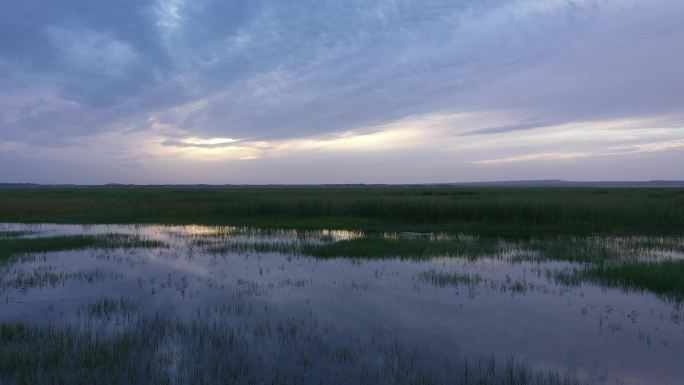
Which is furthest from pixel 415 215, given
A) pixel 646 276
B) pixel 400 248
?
pixel 646 276

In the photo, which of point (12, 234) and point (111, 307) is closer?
point (111, 307)

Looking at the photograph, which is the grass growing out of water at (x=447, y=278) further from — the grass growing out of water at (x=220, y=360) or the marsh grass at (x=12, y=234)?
the marsh grass at (x=12, y=234)

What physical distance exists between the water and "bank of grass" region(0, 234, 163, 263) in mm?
1738

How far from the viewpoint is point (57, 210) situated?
32688 mm

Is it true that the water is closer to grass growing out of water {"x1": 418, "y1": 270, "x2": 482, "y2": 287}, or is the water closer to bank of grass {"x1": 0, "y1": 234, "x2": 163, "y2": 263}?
grass growing out of water {"x1": 418, "y1": 270, "x2": 482, "y2": 287}

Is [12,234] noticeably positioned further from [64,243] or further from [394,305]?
[394,305]

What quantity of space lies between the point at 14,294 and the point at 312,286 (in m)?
6.98

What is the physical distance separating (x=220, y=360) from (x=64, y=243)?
586 inches

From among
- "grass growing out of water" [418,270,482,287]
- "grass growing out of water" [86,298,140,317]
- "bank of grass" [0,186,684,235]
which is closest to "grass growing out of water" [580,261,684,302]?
"grass growing out of water" [418,270,482,287]

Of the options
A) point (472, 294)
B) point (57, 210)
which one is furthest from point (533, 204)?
Result: point (57, 210)

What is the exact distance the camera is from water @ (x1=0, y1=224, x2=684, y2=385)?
6820mm

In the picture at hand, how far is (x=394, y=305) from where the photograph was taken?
938 centimetres

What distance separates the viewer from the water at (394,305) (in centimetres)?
682

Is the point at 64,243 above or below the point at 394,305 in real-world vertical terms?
above
